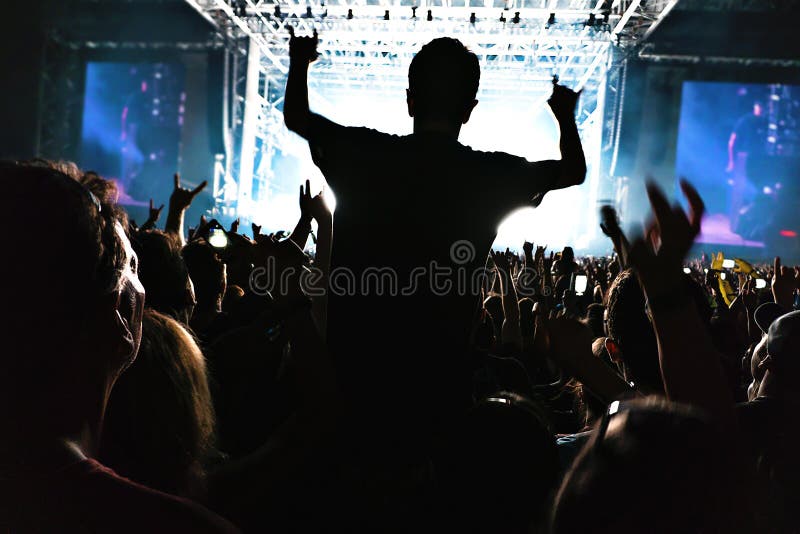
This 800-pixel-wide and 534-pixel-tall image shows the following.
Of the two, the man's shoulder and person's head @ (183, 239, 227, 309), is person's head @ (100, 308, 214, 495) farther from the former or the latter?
person's head @ (183, 239, 227, 309)

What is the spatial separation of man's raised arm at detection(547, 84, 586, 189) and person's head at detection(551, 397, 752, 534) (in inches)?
35.9

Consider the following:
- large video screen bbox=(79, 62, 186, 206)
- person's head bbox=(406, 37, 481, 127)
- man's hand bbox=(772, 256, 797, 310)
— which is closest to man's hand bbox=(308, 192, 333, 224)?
person's head bbox=(406, 37, 481, 127)

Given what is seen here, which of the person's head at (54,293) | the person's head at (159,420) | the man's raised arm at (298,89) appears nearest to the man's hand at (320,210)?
the man's raised arm at (298,89)

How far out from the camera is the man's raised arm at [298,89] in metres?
1.45

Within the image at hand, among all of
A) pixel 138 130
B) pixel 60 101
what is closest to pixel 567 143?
pixel 138 130

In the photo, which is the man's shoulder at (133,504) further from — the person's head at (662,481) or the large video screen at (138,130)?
the large video screen at (138,130)

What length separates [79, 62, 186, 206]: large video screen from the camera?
18.4m

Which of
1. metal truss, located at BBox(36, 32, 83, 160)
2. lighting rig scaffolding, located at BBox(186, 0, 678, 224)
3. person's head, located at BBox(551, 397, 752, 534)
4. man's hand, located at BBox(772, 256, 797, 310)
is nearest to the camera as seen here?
person's head, located at BBox(551, 397, 752, 534)

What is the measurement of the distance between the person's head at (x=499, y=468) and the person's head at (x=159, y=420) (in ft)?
1.52

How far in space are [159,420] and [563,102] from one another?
1.17 m

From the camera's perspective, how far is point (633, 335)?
1.55 metres

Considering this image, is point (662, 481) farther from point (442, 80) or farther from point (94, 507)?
point (442, 80)

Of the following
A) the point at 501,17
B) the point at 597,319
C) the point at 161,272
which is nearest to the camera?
the point at 161,272

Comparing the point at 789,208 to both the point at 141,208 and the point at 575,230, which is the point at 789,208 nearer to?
the point at 575,230
